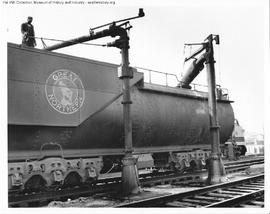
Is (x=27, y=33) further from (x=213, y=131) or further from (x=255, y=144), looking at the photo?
(x=255, y=144)

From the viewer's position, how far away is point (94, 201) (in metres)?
7.56

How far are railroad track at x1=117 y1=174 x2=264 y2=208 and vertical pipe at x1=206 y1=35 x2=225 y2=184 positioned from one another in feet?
2.94

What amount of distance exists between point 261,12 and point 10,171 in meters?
6.42

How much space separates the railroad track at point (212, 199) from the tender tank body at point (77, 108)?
2.72 metres

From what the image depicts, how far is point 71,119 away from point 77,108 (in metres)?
0.33

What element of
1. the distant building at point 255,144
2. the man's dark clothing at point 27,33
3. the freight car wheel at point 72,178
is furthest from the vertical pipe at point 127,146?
the distant building at point 255,144

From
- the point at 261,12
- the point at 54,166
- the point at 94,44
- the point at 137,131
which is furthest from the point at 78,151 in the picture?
the point at 261,12

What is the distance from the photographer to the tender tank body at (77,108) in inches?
281

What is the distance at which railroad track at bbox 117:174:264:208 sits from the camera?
6.68 metres

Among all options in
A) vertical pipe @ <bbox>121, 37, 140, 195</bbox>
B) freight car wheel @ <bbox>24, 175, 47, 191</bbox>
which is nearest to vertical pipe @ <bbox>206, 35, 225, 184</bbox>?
vertical pipe @ <bbox>121, 37, 140, 195</bbox>

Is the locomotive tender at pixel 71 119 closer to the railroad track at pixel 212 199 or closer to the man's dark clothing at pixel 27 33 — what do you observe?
the man's dark clothing at pixel 27 33

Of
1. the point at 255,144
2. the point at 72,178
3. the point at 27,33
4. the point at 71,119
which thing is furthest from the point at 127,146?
the point at 255,144
